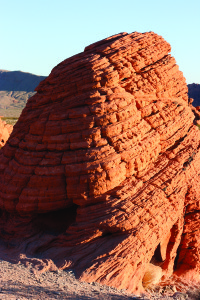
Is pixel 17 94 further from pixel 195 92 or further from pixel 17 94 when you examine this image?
pixel 195 92

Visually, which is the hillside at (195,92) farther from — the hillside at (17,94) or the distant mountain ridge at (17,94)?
the hillside at (17,94)

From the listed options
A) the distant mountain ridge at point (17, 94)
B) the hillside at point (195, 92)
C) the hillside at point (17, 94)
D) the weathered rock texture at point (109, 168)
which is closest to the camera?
the weathered rock texture at point (109, 168)

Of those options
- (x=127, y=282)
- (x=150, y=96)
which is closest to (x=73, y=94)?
(x=150, y=96)

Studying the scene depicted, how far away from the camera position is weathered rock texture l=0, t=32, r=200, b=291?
15.8 metres

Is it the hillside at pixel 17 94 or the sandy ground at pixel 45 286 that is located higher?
the hillside at pixel 17 94

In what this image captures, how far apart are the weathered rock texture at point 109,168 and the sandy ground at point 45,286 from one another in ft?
2.27

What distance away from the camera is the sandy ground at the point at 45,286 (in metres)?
12.1

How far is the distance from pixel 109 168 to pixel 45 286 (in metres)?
6.08

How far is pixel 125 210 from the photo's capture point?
16047 mm

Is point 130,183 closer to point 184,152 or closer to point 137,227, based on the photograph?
point 137,227

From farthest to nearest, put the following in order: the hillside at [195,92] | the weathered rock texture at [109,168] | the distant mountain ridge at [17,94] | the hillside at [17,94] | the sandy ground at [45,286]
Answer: the hillside at [17,94] < the distant mountain ridge at [17,94] < the hillside at [195,92] < the weathered rock texture at [109,168] < the sandy ground at [45,286]

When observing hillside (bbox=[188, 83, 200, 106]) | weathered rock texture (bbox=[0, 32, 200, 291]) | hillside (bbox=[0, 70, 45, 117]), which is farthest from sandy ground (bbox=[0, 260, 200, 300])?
hillside (bbox=[0, 70, 45, 117])

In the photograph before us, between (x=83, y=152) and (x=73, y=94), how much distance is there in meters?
3.62

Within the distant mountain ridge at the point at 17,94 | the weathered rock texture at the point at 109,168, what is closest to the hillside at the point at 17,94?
the distant mountain ridge at the point at 17,94
